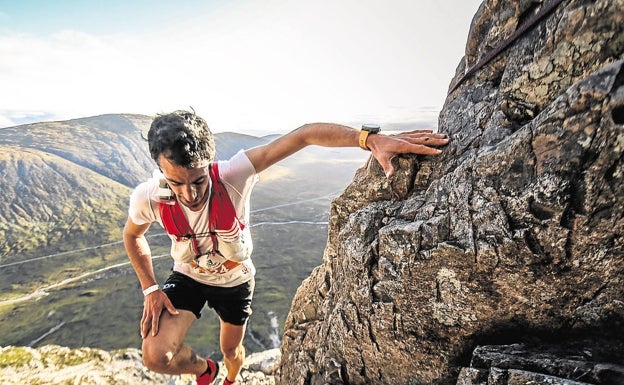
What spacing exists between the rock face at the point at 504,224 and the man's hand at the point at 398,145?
331 millimetres

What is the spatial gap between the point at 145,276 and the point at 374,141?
653cm

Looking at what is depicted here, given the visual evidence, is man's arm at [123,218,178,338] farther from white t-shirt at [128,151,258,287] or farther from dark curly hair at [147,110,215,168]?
dark curly hair at [147,110,215,168]

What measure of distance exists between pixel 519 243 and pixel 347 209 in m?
4.65

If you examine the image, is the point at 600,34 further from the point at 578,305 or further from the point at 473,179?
the point at 578,305

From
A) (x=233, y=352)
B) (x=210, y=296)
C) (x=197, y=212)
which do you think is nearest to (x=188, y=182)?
(x=197, y=212)

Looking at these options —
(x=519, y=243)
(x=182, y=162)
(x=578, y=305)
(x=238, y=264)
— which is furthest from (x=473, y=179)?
(x=238, y=264)

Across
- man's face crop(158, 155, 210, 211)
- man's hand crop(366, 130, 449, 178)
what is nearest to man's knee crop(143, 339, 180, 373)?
man's face crop(158, 155, 210, 211)

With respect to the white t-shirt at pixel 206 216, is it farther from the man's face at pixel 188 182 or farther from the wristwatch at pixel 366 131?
the wristwatch at pixel 366 131

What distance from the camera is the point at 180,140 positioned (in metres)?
6.85

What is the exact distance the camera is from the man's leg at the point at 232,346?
10.6 meters

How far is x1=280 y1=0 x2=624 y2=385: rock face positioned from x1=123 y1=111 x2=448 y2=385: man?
1211 millimetres

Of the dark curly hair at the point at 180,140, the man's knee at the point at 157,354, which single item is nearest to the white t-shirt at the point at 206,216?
the dark curly hair at the point at 180,140

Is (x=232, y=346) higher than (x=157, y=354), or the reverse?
(x=157, y=354)

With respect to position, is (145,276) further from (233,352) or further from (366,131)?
(366,131)
